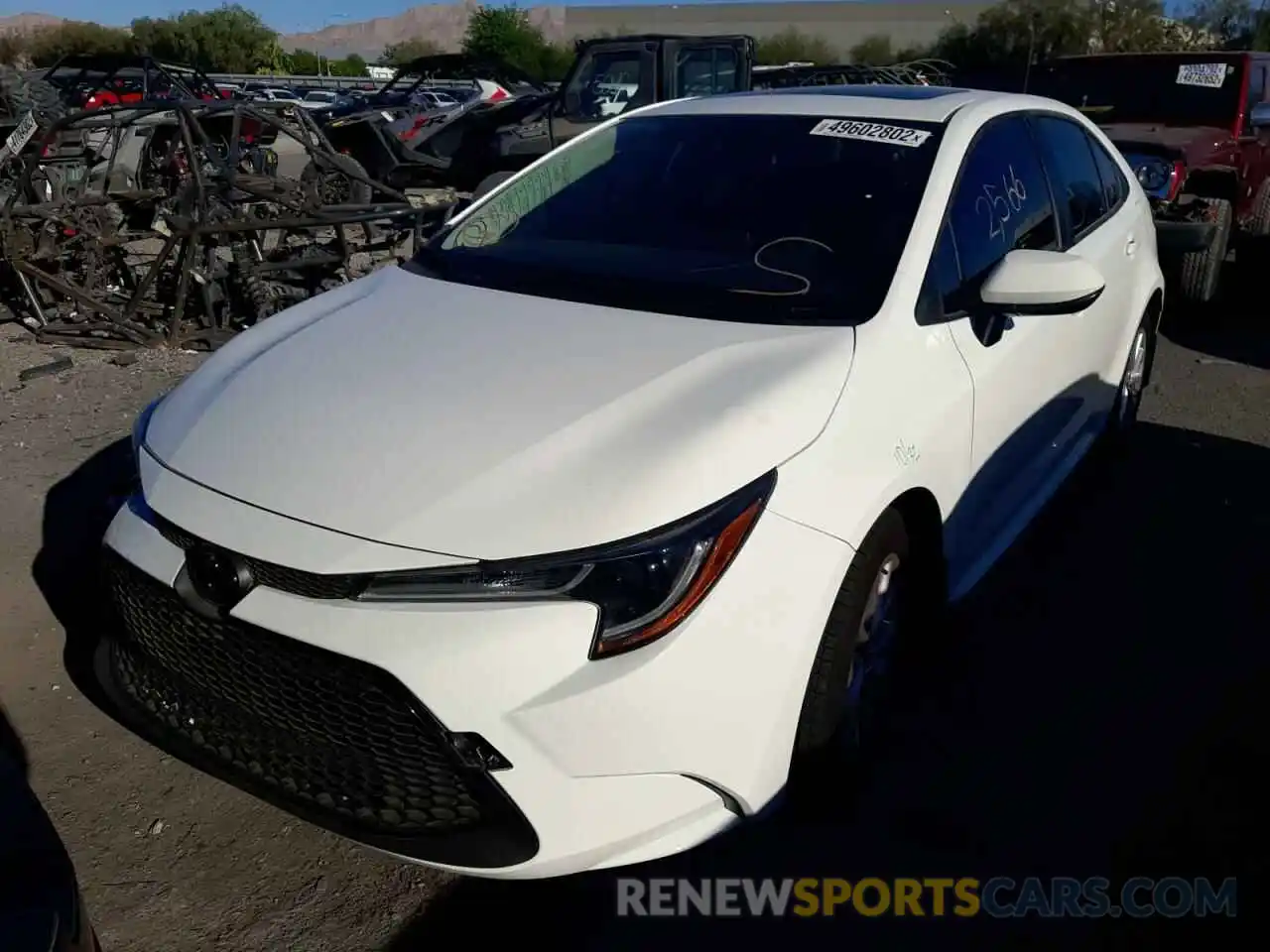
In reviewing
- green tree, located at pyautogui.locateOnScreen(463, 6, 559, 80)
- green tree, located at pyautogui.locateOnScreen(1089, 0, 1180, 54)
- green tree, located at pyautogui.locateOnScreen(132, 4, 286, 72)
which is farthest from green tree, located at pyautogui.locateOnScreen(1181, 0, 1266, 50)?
green tree, located at pyautogui.locateOnScreen(132, 4, 286, 72)

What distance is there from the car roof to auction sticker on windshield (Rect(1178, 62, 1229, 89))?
215 inches

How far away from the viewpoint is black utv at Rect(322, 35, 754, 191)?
10.5 metres

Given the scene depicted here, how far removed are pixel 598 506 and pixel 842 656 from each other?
670 millimetres

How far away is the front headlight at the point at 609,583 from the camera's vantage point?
76.4 inches

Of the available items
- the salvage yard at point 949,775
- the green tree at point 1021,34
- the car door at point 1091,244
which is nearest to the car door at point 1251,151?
the car door at point 1091,244

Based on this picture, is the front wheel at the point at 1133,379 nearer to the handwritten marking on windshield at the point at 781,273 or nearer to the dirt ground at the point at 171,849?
the handwritten marking on windshield at the point at 781,273

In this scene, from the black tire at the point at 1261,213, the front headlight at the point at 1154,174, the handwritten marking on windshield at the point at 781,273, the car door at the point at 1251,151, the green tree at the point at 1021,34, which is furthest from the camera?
the green tree at the point at 1021,34

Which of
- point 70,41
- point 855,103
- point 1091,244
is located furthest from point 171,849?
point 70,41

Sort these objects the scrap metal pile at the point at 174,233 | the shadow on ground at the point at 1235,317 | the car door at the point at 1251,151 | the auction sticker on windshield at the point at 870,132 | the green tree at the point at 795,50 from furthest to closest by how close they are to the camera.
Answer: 1. the green tree at the point at 795,50
2. the car door at the point at 1251,151
3. the shadow on ground at the point at 1235,317
4. the scrap metal pile at the point at 174,233
5. the auction sticker on windshield at the point at 870,132

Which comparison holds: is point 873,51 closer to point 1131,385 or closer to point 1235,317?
point 1235,317

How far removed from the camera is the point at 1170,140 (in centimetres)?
762

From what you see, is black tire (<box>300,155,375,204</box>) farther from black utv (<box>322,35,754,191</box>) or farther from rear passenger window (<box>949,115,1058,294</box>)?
rear passenger window (<box>949,115,1058,294</box>)

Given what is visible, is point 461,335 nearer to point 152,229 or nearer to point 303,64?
point 152,229
